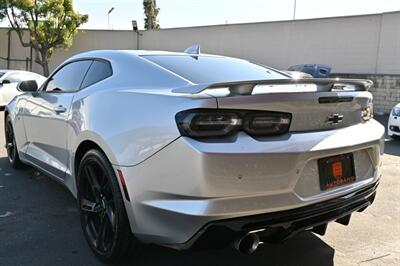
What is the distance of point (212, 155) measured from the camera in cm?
234

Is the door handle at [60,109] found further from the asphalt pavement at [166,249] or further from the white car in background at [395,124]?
the white car in background at [395,124]

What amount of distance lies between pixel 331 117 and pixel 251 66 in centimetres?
125

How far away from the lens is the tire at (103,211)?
2880 mm

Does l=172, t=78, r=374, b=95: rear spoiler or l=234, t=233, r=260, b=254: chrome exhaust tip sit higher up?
l=172, t=78, r=374, b=95: rear spoiler

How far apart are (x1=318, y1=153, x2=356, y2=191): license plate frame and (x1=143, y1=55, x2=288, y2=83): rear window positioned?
93cm

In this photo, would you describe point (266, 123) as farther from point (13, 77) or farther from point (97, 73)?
point (13, 77)

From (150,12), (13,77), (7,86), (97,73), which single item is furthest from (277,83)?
(150,12)

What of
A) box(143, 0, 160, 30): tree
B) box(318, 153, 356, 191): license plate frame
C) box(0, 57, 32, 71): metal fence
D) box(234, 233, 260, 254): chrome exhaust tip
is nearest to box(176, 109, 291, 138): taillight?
box(318, 153, 356, 191): license plate frame

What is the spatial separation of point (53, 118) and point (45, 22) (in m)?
23.6

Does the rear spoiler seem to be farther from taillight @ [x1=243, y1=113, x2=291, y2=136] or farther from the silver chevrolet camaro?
taillight @ [x1=243, y1=113, x2=291, y2=136]

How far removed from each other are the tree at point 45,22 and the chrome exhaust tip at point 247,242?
2528cm

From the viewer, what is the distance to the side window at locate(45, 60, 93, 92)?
3.87 meters

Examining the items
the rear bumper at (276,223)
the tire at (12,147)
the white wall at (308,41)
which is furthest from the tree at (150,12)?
the rear bumper at (276,223)

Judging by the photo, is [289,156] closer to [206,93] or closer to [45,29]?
[206,93]
